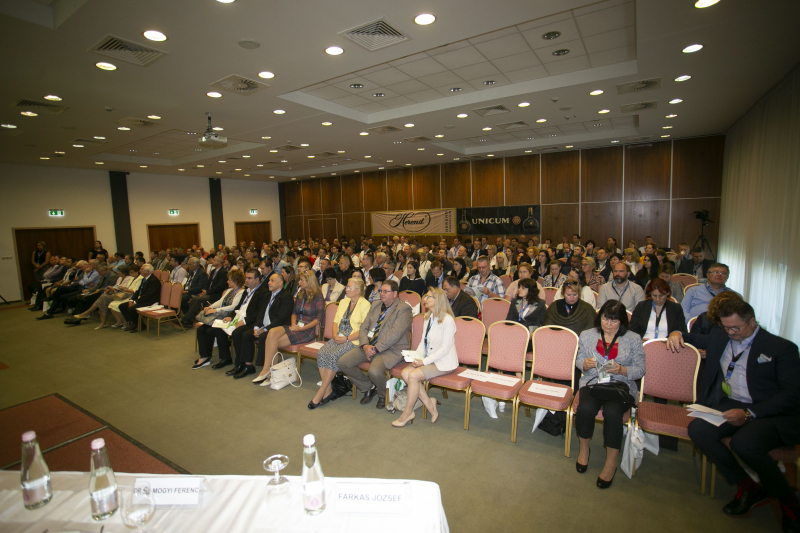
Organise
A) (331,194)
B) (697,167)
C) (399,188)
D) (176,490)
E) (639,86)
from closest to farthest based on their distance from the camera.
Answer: (176,490)
(639,86)
(697,167)
(399,188)
(331,194)

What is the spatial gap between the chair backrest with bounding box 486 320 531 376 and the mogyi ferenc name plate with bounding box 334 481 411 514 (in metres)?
2.58

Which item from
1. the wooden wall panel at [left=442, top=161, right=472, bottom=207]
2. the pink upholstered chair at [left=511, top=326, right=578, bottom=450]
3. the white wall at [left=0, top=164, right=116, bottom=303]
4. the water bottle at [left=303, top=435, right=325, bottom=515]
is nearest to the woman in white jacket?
the pink upholstered chair at [left=511, top=326, right=578, bottom=450]

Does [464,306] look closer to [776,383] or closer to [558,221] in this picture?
[776,383]

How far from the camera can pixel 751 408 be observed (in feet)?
8.75

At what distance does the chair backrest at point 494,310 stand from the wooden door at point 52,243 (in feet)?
48.6

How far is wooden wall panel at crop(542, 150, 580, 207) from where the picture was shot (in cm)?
1253

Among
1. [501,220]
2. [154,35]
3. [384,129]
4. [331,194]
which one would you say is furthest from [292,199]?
[154,35]

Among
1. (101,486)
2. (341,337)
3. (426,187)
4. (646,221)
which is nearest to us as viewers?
(101,486)

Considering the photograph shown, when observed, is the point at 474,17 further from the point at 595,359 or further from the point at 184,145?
the point at 184,145

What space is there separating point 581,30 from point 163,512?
5792mm

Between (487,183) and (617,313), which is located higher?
(487,183)

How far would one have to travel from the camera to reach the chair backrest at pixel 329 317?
523 centimetres

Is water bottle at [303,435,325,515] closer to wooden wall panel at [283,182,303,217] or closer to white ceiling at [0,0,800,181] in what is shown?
white ceiling at [0,0,800,181]

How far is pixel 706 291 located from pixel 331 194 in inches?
637
